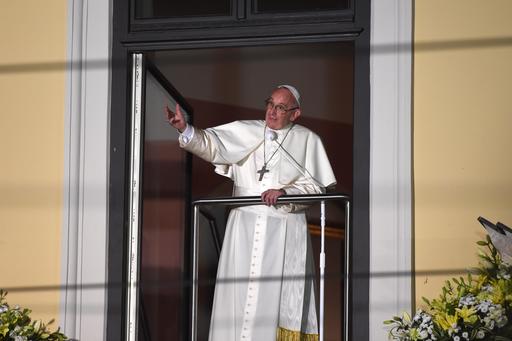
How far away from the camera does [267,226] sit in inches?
370

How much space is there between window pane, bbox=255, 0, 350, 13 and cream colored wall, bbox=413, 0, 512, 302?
20.5 inches

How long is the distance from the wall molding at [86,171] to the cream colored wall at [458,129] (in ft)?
6.11

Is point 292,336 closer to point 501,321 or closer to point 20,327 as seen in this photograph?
point 20,327

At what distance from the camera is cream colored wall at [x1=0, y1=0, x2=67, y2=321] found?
8727mm

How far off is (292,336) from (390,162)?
1.32 m

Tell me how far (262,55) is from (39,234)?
3.72 metres

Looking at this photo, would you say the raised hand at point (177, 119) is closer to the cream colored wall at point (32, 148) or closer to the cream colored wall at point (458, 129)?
the cream colored wall at point (32, 148)

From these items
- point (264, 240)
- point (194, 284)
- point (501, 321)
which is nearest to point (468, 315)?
point (501, 321)

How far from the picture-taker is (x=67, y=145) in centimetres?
882

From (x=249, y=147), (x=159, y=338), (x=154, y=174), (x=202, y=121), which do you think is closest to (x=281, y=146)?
(x=249, y=147)

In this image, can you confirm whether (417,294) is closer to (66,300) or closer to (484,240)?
(484,240)

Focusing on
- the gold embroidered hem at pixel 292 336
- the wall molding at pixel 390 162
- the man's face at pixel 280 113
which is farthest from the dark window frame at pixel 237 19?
the gold embroidered hem at pixel 292 336

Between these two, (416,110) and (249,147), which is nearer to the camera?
(416,110)

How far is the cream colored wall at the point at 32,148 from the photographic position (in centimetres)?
873
